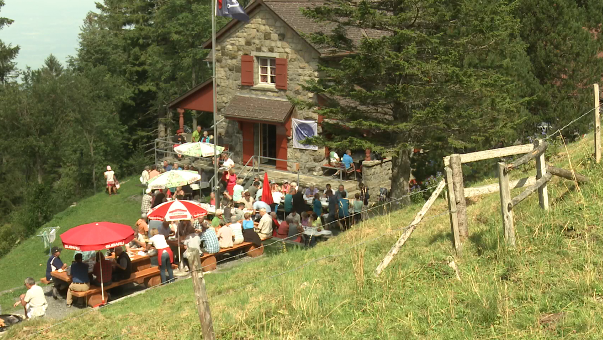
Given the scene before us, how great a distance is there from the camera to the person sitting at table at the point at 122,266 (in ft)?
51.7

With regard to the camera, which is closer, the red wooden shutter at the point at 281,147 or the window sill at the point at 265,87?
the red wooden shutter at the point at 281,147

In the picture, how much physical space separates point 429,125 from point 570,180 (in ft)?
26.5

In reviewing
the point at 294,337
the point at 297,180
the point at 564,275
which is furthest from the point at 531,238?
the point at 297,180

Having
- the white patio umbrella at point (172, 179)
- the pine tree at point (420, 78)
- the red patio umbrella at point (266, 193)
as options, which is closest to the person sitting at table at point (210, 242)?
the pine tree at point (420, 78)

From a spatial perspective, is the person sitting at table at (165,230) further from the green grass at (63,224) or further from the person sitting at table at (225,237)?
the green grass at (63,224)

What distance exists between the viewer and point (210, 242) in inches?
684

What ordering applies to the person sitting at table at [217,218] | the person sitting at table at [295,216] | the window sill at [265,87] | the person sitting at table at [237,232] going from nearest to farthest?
1. the person sitting at table at [237,232]
2. the person sitting at table at [295,216]
3. the person sitting at table at [217,218]
4. the window sill at [265,87]

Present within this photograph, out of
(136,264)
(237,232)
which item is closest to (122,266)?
(136,264)

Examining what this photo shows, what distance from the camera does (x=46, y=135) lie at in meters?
53.0

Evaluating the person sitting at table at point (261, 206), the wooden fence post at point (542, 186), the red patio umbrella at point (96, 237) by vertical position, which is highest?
the wooden fence post at point (542, 186)

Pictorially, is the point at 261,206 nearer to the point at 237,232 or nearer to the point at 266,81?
the point at 237,232

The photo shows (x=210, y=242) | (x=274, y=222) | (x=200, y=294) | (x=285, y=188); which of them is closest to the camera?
(x=200, y=294)

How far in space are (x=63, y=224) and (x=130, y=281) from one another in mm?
11918

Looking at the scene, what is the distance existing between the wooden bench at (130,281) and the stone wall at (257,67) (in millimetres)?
11038
